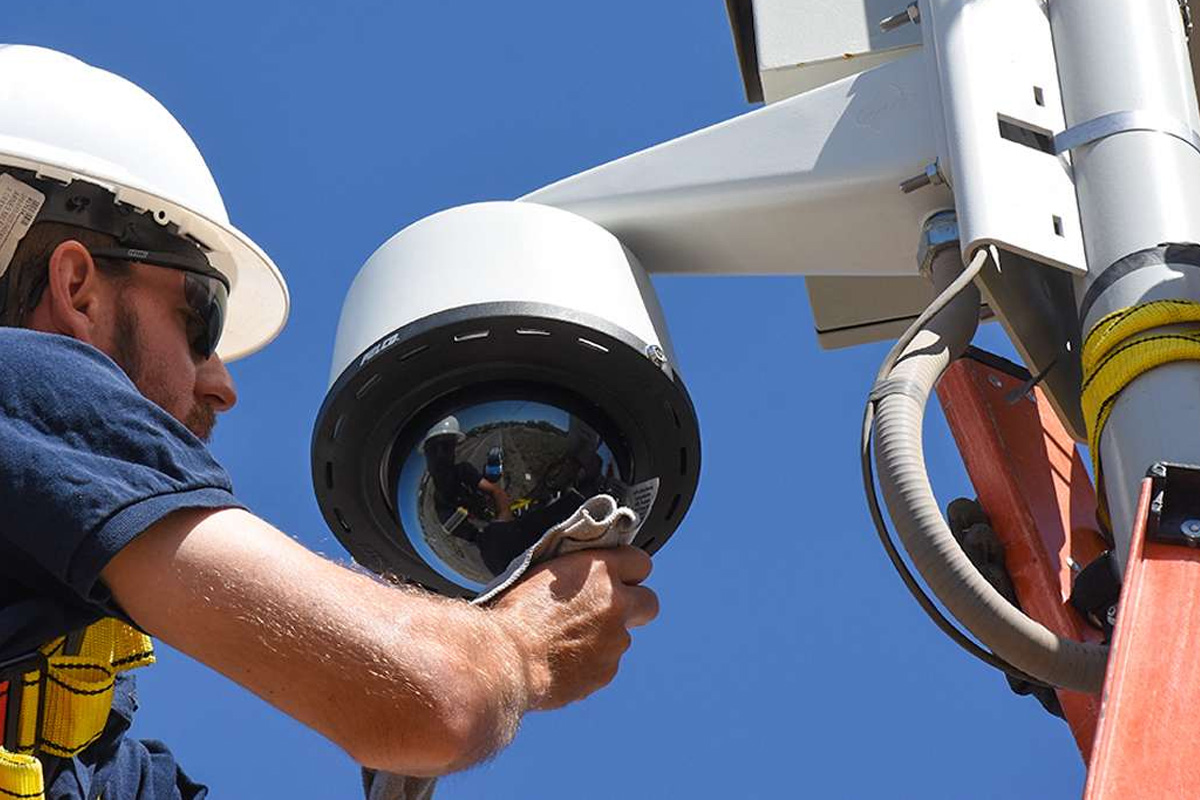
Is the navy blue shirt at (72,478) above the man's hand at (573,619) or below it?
above

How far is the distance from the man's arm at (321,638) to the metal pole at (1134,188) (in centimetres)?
94

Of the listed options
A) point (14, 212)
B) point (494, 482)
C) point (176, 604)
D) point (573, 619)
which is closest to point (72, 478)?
A: point (176, 604)

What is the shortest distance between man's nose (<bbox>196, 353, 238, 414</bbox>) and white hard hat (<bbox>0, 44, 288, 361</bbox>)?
386 mm

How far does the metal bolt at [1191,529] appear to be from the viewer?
2.71m

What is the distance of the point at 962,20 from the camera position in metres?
3.71

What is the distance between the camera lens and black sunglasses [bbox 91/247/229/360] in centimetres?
373

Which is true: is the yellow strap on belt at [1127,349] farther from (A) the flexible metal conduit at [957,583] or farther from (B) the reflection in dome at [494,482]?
(B) the reflection in dome at [494,482]

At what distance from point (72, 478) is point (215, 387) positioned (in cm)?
101

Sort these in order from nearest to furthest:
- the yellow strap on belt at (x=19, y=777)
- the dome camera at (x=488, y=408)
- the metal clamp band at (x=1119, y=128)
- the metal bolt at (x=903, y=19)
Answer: the yellow strap on belt at (x=19, y=777) < the metal clamp band at (x=1119, y=128) < the dome camera at (x=488, y=408) < the metal bolt at (x=903, y=19)

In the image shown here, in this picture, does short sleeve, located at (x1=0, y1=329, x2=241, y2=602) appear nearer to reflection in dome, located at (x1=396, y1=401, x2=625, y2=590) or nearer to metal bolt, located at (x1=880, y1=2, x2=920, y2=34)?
reflection in dome, located at (x1=396, y1=401, x2=625, y2=590)

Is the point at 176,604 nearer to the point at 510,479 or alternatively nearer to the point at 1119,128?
the point at 510,479

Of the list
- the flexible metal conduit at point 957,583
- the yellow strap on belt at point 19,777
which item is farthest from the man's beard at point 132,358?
the flexible metal conduit at point 957,583

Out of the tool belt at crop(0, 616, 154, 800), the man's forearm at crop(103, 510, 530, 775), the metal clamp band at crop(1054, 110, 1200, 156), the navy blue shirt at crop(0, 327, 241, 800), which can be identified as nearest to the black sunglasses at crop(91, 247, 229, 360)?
the tool belt at crop(0, 616, 154, 800)

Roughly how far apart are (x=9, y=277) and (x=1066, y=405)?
1704mm
